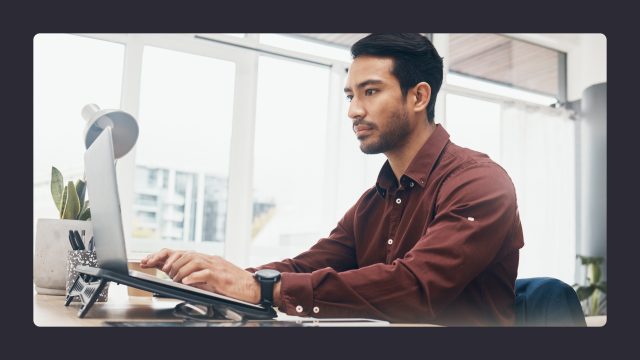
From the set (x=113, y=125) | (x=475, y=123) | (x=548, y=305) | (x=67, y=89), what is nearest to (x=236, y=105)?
(x=67, y=89)

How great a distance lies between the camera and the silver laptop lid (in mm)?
791

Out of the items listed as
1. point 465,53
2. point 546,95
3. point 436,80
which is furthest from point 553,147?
point 436,80

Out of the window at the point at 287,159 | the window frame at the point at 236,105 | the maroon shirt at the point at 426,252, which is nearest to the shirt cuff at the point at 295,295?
the maroon shirt at the point at 426,252

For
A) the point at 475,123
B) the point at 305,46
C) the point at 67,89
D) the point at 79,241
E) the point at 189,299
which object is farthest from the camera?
the point at 475,123

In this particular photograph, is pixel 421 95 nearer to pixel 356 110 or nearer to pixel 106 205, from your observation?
pixel 356 110

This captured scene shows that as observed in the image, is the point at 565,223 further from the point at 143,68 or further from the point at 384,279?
the point at 384,279

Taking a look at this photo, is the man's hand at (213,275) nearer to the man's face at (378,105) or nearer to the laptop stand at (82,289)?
the laptop stand at (82,289)

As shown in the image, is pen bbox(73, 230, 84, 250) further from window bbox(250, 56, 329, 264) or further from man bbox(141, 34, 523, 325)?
window bbox(250, 56, 329, 264)

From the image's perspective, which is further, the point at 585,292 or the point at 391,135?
the point at 585,292

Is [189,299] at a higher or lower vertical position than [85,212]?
lower

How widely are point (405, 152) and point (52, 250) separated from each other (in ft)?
2.57

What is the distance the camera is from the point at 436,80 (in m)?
1.45

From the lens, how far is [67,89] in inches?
116

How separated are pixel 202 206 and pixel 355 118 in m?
1.97
